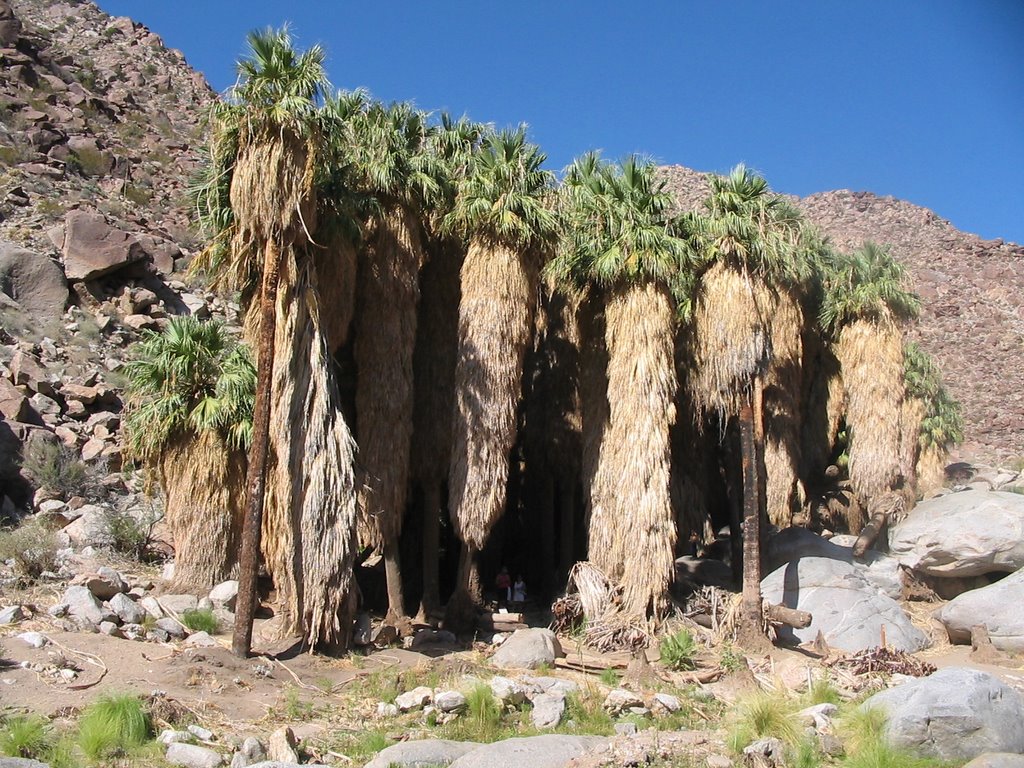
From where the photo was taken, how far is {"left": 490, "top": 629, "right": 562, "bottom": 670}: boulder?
50.8 feet

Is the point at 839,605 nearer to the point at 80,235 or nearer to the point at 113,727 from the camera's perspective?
the point at 113,727

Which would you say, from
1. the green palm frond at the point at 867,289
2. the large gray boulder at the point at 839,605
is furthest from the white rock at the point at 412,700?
the green palm frond at the point at 867,289

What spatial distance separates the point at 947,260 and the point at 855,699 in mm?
64442

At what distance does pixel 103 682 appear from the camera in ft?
39.4

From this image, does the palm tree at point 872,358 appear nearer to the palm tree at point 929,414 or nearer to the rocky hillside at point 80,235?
the palm tree at point 929,414

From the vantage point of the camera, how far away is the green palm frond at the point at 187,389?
55.5 feet

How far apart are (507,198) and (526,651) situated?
28.8 ft

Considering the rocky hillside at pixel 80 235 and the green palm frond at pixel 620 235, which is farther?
the rocky hillside at pixel 80 235

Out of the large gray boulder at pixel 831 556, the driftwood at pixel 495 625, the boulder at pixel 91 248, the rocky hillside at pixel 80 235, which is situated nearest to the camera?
the driftwood at pixel 495 625

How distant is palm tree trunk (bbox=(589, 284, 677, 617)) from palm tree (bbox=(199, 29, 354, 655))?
554 cm

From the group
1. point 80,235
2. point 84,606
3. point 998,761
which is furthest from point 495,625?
point 80,235

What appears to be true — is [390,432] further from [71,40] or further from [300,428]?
[71,40]

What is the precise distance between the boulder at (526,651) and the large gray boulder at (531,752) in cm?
544

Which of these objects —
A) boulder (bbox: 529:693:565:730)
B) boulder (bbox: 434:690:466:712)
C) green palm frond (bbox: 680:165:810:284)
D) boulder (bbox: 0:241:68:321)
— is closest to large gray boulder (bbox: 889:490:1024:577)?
green palm frond (bbox: 680:165:810:284)
